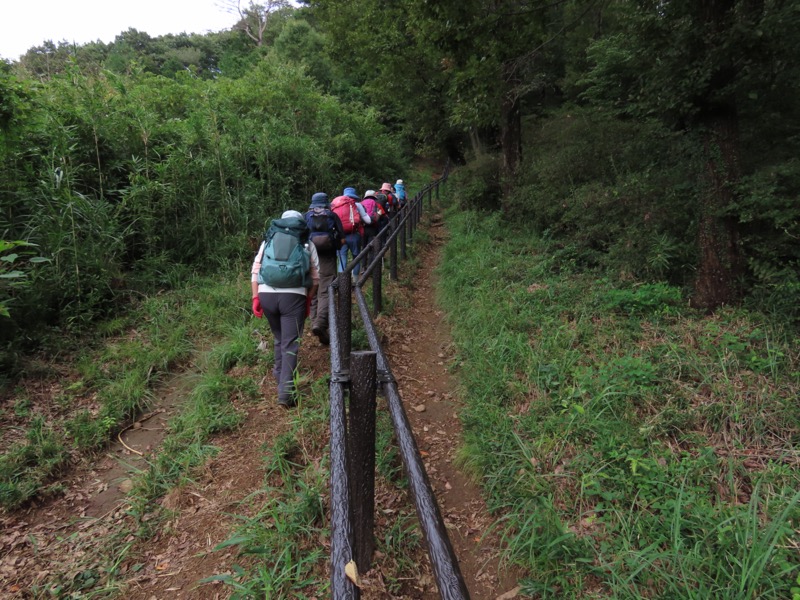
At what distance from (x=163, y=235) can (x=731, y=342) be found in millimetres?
7674

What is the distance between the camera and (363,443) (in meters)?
1.72

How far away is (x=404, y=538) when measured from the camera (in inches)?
94.7

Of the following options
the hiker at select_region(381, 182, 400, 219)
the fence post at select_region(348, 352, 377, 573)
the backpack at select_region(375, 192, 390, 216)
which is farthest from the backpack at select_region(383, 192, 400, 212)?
the fence post at select_region(348, 352, 377, 573)

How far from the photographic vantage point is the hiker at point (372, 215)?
24.4ft

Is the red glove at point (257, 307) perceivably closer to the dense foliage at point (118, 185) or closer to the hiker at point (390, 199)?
the dense foliage at point (118, 185)

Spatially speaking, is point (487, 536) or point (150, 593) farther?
point (487, 536)

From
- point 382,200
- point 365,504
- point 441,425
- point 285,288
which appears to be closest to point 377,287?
point 285,288

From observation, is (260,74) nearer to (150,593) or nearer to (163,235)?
(163,235)

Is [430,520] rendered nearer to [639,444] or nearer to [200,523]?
[639,444]

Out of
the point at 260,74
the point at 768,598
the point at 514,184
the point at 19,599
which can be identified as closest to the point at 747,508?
the point at 768,598

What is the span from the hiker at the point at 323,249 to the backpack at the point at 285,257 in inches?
27.4

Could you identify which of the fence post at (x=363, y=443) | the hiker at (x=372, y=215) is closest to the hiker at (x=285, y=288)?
the fence post at (x=363, y=443)

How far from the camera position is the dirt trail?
7.63ft

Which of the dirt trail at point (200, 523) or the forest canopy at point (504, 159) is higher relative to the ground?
the forest canopy at point (504, 159)
